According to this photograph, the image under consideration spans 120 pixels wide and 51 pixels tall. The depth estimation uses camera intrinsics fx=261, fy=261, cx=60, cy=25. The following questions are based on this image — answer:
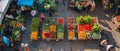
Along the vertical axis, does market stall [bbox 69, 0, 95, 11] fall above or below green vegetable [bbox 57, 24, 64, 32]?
above

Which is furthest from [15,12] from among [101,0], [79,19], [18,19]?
[101,0]

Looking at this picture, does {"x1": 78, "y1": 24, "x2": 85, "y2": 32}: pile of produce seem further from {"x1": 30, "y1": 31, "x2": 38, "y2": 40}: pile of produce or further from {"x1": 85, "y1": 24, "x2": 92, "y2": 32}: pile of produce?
{"x1": 30, "y1": 31, "x2": 38, "y2": 40}: pile of produce

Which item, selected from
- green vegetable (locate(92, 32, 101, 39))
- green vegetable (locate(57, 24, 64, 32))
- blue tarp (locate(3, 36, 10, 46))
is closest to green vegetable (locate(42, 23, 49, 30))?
green vegetable (locate(57, 24, 64, 32))

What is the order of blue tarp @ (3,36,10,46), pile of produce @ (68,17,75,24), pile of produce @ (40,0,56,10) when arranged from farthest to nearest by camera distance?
1. pile of produce @ (40,0,56,10)
2. pile of produce @ (68,17,75,24)
3. blue tarp @ (3,36,10,46)

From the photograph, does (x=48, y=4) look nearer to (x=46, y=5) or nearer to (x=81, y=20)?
(x=46, y=5)

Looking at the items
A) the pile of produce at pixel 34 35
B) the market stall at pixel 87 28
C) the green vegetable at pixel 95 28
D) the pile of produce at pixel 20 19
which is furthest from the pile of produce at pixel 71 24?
the pile of produce at pixel 20 19

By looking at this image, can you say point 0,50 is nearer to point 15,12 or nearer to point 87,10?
point 15,12

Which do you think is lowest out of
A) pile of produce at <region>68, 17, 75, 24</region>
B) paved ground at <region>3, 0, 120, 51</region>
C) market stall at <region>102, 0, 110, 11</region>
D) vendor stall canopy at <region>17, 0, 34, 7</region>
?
paved ground at <region>3, 0, 120, 51</region>

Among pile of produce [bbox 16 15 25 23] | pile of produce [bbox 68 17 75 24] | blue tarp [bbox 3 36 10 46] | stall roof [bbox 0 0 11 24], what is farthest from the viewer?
pile of produce [bbox 16 15 25 23]
